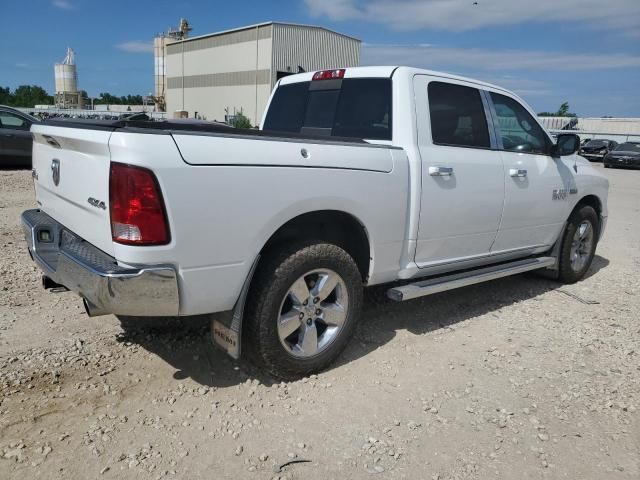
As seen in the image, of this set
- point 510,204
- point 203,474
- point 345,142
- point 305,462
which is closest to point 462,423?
point 305,462

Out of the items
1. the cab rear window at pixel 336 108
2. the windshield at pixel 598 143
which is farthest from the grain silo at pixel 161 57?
the cab rear window at pixel 336 108

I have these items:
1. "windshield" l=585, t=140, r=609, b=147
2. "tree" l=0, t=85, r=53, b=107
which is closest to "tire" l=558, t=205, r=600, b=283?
"windshield" l=585, t=140, r=609, b=147

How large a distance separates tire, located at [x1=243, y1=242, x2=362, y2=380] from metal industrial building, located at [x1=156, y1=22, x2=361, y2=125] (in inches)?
1475

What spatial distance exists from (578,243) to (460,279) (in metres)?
2.37

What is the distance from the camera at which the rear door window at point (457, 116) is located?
4.01 meters

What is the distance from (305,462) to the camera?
2633mm

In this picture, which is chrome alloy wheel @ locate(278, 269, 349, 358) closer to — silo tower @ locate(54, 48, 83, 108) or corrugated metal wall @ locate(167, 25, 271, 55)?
corrugated metal wall @ locate(167, 25, 271, 55)

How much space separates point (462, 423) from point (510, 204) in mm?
2182

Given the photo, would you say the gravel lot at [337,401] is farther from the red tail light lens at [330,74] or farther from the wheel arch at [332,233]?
the red tail light lens at [330,74]

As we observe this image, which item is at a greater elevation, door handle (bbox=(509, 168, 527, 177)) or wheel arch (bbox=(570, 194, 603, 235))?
door handle (bbox=(509, 168, 527, 177))

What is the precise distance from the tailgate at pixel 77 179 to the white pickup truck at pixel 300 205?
14 millimetres

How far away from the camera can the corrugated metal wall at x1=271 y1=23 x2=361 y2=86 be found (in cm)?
4091

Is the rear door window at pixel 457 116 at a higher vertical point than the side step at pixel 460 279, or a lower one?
higher

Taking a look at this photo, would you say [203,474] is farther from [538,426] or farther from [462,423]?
[538,426]
